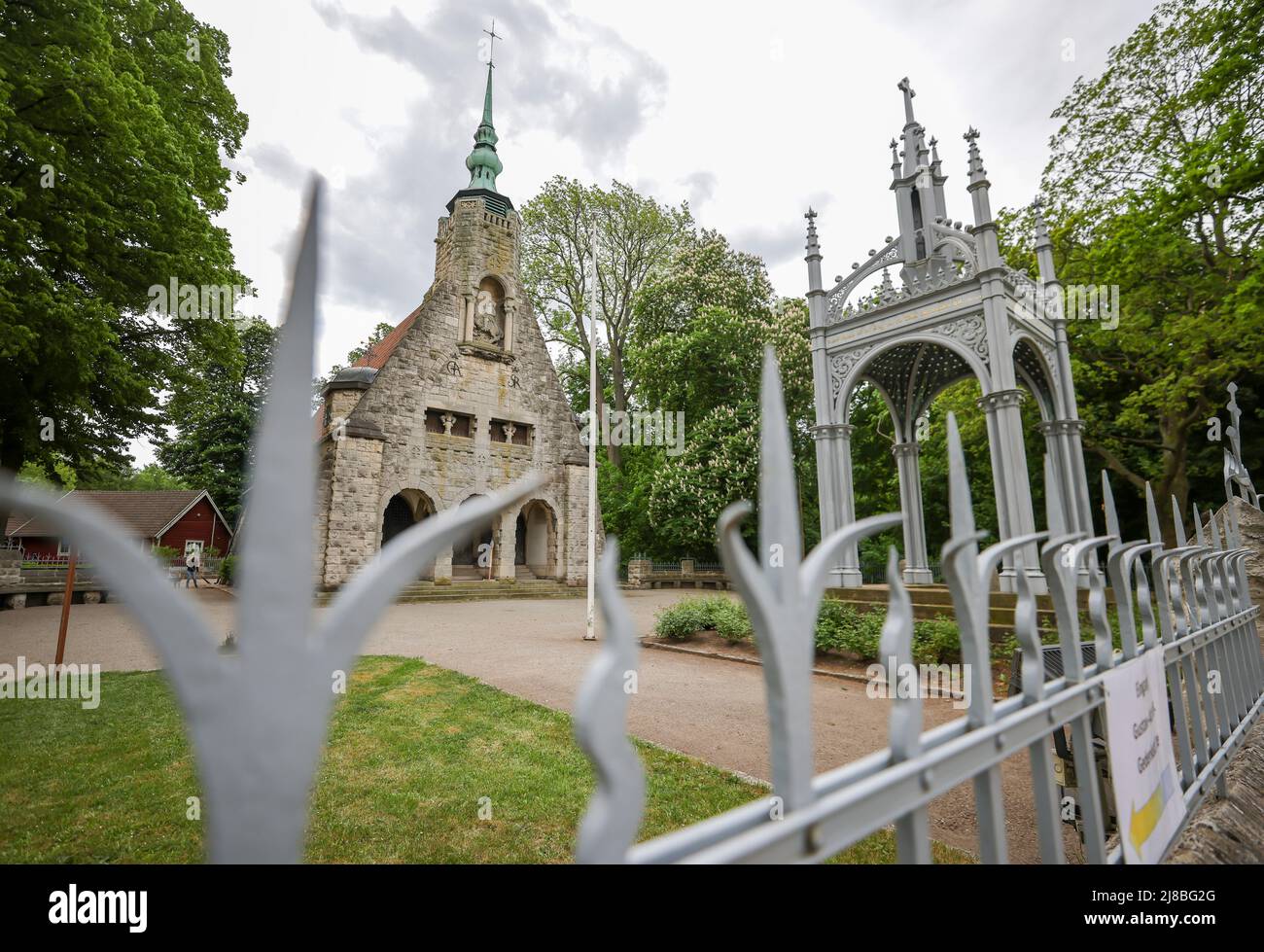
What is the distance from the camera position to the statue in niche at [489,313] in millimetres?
20203

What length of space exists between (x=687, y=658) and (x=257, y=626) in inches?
319

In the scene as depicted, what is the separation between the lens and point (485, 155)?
76.6 feet

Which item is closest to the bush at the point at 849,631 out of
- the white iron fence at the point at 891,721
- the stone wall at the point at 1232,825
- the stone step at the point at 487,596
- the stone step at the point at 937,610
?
the stone step at the point at 937,610

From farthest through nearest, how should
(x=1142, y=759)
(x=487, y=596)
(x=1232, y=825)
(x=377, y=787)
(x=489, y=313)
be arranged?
(x=489, y=313), (x=487, y=596), (x=377, y=787), (x=1232, y=825), (x=1142, y=759)

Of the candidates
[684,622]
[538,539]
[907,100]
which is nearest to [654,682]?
[684,622]

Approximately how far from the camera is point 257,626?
0.50 metres

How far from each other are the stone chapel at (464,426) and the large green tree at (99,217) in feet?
18.4

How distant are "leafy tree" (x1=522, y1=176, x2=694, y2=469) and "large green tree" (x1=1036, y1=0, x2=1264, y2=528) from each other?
57.5ft

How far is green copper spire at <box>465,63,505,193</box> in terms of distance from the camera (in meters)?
23.2

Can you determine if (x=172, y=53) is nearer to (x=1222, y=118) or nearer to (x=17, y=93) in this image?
(x=17, y=93)

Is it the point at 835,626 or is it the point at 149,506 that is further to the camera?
the point at 149,506

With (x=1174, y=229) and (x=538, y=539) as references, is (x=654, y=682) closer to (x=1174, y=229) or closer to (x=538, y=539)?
(x=1174, y=229)

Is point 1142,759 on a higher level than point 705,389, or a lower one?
lower

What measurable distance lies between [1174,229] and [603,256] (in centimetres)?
2223
